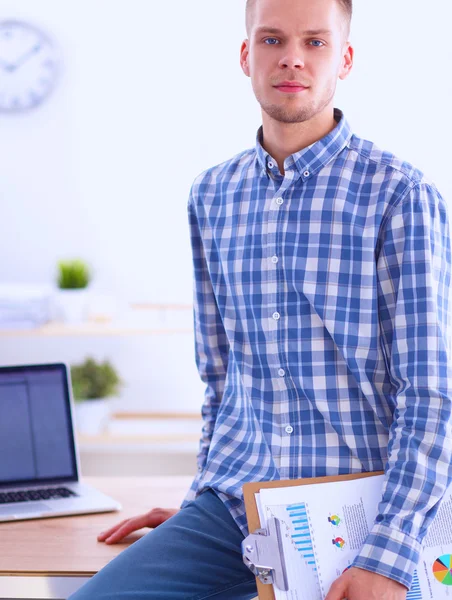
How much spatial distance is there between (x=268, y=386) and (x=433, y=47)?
7.38 feet

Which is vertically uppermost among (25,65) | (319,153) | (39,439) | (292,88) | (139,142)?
(25,65)

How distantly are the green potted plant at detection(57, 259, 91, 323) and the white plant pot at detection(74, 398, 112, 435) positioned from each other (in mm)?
332

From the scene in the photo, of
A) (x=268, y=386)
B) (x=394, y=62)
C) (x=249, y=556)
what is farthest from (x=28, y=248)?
(x=249, y=556)

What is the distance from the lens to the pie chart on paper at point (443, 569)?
1.23 meters

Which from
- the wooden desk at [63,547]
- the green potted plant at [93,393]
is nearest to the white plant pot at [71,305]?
the green potted plant at [93,393]

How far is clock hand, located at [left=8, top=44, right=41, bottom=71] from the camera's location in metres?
3.53

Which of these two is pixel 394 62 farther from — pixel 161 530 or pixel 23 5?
pixel 161 530

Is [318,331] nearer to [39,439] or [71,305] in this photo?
[39,439]

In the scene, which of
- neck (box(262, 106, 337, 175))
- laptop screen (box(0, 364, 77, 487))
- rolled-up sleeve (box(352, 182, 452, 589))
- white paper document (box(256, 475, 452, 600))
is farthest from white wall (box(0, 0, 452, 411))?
white paper document (box(256, 475, 452, 600))

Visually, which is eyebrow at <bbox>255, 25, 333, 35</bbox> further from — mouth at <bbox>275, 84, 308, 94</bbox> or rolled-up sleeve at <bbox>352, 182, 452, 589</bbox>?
rolled-up sleeve at <bbox>352, 182, 452, 589</bbox>

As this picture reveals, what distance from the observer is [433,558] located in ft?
4.10

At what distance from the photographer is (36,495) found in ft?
5.65

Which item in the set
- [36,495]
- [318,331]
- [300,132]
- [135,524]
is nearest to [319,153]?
[300,132]

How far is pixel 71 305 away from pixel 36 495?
1704mm
